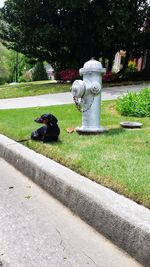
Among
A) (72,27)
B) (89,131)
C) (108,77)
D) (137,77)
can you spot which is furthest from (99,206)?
(137,77)

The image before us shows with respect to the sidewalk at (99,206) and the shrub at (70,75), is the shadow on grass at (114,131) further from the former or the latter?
the shrub at (70,75)

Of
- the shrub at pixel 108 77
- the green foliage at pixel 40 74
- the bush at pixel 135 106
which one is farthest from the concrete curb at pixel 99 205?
the green foliage at pixel 40 74

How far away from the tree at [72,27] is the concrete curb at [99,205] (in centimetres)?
1682

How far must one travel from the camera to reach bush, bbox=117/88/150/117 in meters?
9.07

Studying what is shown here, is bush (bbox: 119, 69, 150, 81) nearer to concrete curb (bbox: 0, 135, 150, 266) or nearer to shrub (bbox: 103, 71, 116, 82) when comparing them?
shrub (bbox: 103, 71, 116, 82)

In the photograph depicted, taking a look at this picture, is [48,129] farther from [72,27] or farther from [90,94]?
[72,27]

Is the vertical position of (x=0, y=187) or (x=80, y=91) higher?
(x=80, y=91)

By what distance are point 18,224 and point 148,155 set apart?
77.8 inches

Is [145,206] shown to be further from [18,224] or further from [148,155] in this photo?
[148,155]

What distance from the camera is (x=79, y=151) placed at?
5336 mm

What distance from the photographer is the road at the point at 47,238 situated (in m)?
2.97

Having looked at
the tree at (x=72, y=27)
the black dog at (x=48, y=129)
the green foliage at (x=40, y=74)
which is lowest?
the green foliage at (x=40, y=74)

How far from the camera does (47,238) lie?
335cm

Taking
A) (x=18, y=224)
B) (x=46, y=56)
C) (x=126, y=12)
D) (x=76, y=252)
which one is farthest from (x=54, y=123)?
(x=46, y=56)
